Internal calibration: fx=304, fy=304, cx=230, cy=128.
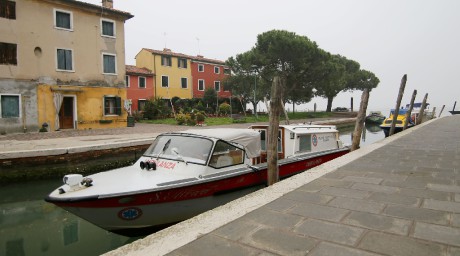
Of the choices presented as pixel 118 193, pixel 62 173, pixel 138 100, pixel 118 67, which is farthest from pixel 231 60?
pixel 118 193

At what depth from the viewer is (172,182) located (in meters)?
5.25

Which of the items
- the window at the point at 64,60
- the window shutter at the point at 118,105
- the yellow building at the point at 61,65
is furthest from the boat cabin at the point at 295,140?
the window shutter at the point at 118,105

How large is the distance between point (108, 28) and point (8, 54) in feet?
21.4

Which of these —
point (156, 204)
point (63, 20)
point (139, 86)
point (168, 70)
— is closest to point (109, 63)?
point (63, 20)

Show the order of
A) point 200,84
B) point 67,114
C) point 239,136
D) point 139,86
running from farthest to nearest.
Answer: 1. point 200,84
2. point 139,86
3. point 67,114
4. point 239,136

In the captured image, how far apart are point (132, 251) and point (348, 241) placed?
177 cm

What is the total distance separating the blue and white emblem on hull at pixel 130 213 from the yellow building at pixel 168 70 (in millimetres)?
29923

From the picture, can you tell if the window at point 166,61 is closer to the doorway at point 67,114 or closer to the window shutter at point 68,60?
the window shutter at point 68,60

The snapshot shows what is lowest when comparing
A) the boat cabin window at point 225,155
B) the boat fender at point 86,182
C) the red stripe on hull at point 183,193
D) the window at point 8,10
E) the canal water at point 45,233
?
the canal water at point 45,233

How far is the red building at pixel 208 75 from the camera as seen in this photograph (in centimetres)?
3825

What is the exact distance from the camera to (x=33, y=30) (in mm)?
17594

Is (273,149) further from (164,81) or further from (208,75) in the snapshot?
(208,75)

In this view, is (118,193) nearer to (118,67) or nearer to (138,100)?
(118,67)

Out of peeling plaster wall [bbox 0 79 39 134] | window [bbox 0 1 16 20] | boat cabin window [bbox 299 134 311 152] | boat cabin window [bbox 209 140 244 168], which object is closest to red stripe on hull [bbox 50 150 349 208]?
boat cabin window [bbox 209 140 244 168]
